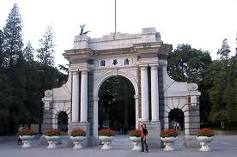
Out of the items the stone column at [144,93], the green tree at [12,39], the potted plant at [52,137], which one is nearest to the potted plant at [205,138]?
the stone column at [144,93]

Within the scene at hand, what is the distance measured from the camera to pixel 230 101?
33.6 m

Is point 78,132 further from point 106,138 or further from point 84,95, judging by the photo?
point 84,95

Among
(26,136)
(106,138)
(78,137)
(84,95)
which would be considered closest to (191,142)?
(106,138)

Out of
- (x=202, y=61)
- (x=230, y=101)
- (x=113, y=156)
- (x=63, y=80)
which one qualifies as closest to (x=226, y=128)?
(x=230, y=101)

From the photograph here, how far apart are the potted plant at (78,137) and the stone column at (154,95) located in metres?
3.29

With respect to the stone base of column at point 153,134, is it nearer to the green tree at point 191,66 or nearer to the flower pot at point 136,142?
the flower pot at point 136,142

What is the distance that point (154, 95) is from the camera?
18516 millimetres

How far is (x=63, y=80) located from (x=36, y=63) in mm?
10943

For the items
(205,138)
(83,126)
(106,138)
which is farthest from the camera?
(83,126)

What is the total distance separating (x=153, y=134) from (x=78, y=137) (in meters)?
3.39

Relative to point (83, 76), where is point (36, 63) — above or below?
above

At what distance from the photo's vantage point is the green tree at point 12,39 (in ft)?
96.1

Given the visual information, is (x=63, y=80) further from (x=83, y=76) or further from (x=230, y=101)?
(x=83, y=76)

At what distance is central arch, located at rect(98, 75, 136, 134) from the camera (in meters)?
37.1
